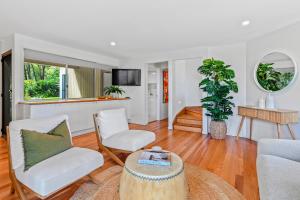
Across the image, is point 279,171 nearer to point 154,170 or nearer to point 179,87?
point 154,170

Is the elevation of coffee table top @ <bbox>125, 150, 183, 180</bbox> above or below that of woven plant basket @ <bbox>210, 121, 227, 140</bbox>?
above

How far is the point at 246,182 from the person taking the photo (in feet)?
6.47

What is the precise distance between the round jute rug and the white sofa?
0.45 m

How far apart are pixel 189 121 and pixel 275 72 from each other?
2429mm

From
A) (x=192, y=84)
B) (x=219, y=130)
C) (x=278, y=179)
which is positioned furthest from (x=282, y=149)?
(x=192, y=84)

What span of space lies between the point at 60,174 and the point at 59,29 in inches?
109

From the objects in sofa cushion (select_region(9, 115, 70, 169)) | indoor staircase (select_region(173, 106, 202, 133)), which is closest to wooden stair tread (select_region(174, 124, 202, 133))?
indoor staircase (select_region(173, 106, 202, 133))

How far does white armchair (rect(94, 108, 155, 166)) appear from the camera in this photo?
2361 millimetres

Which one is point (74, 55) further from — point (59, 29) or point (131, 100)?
point (131, 100)

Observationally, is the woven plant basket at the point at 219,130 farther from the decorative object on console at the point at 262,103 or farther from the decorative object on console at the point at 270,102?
the decorative object on console at the point at 270,102

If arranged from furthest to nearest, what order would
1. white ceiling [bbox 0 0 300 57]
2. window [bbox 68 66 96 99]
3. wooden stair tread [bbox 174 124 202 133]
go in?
window [bbox 68 66 96 99] → wooden stair tread [bbox 174 124 202 133] → white ceiling [bbox 0 0 300 57]

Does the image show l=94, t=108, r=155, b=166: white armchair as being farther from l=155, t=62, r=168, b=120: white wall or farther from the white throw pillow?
l=155, t=62, r=168, b=120: white wall

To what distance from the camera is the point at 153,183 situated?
1237mm

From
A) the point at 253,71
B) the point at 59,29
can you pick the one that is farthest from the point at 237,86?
the point at 59,29
